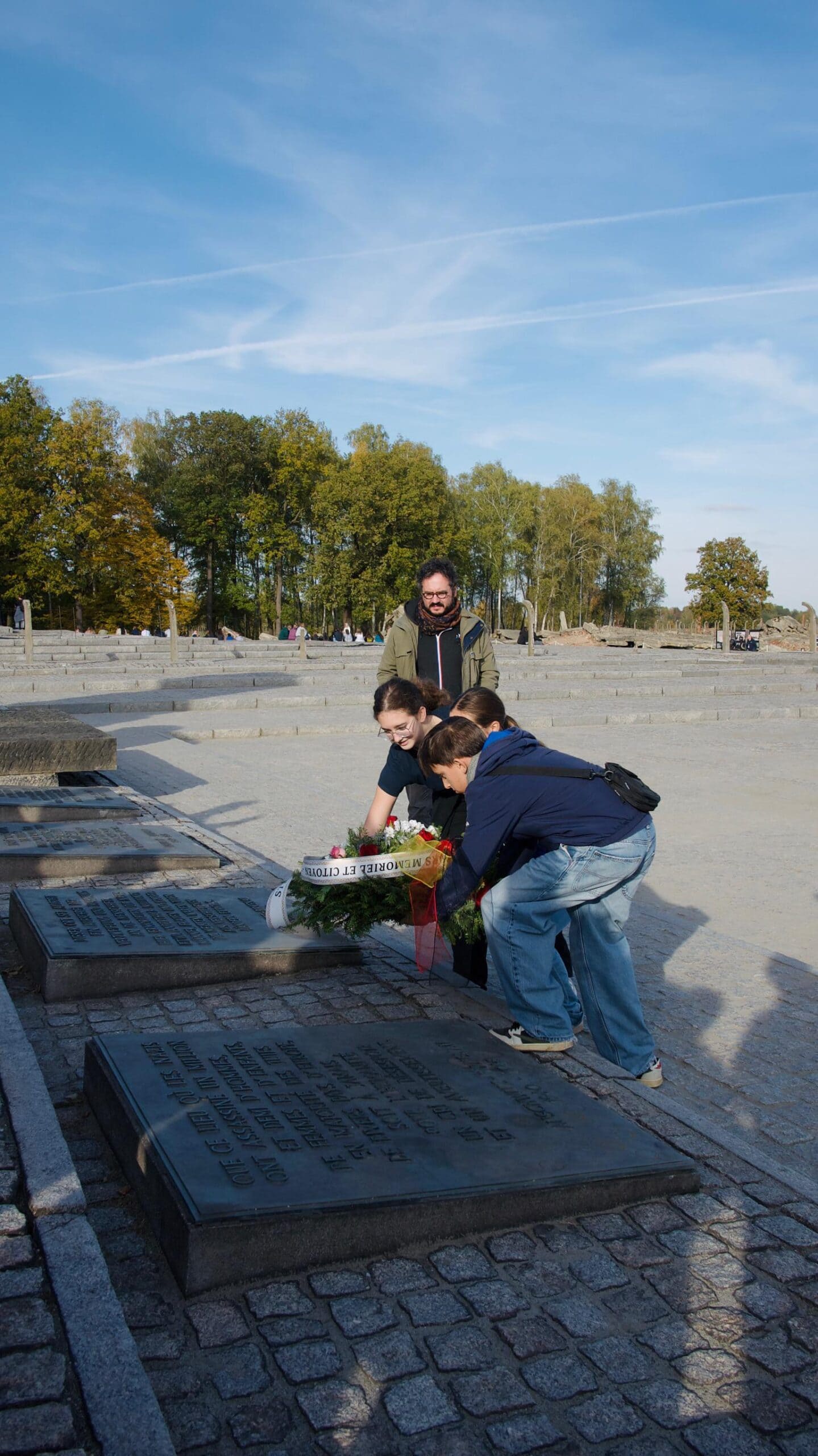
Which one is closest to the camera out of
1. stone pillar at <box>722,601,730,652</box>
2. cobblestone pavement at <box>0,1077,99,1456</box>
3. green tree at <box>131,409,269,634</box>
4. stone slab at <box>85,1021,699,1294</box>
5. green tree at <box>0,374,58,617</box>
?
cobblestone pavement at <box>0,1077,99,1456</box>

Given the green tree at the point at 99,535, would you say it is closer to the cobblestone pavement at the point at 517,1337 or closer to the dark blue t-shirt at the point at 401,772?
the dark blue t-shirt at the point at 401,772

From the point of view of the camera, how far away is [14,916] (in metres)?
5.14

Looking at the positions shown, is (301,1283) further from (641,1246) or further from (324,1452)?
(641,1246)

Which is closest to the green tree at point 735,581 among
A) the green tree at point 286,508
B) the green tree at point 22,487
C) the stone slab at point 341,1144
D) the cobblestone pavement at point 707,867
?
the green tree at point 286,508

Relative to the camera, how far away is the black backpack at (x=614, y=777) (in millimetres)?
3895

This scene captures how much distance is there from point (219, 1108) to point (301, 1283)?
23.0 inches

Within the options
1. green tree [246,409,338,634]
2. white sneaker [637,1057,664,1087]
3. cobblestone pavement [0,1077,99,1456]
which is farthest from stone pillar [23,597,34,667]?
green tree [246,409,338,634]

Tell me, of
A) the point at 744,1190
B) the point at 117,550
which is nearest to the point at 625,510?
the point at 117,550

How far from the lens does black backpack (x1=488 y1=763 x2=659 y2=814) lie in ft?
12.8

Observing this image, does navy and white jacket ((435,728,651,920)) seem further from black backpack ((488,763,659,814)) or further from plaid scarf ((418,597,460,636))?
plaid scarf ((418,597,460,636))

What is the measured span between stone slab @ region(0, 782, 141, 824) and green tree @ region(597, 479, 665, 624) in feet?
261

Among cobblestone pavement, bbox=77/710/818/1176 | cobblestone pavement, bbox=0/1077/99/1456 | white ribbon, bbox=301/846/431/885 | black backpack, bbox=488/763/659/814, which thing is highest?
black backpack, bbox=488/763/659/814

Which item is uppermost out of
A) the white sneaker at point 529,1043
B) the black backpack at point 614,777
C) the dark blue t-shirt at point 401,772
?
the black backpack at point 614,777

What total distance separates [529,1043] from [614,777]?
929 millimetres
